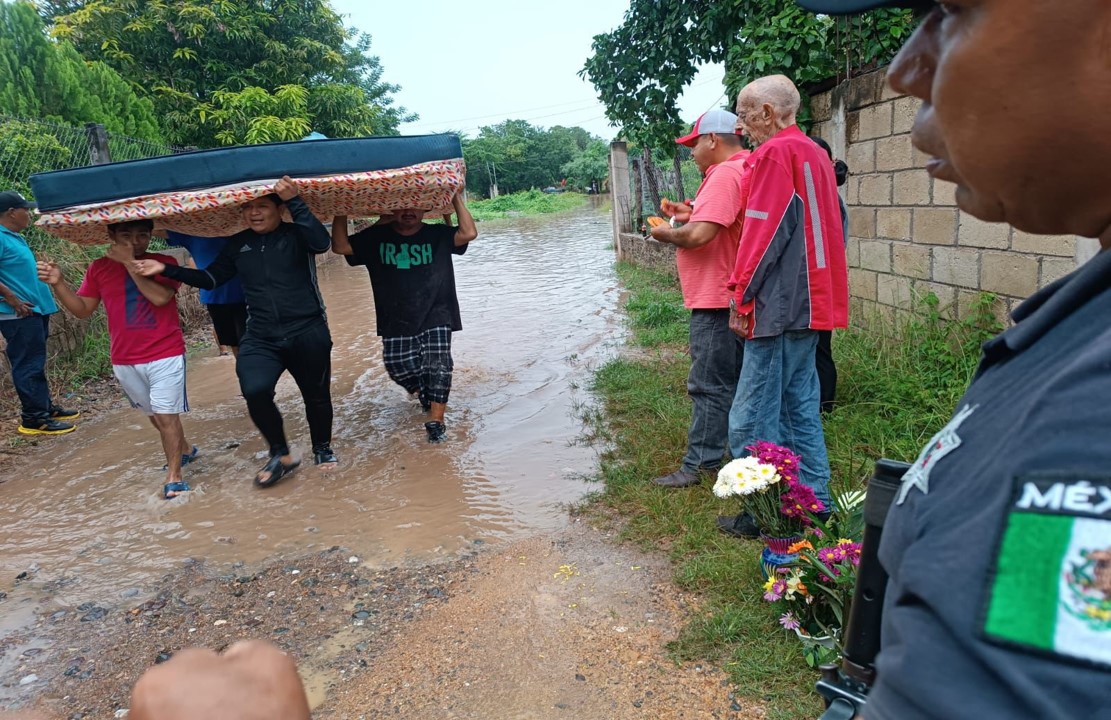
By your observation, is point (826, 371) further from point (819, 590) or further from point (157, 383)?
point (157, 383)

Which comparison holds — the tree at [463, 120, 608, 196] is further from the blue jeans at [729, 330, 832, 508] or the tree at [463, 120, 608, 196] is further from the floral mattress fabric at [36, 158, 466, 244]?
the blue jeans at [729, 330, 832, 508]

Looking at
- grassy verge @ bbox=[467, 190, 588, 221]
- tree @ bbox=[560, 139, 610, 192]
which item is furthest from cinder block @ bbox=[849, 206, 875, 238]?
tree @ bbox=[560, 139, 610, 192]

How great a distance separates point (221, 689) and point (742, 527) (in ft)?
9.20

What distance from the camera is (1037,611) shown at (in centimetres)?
51

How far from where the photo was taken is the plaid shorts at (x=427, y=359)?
5289mm

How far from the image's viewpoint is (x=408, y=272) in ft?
16.9

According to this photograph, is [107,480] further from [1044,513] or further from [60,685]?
[1044,513]

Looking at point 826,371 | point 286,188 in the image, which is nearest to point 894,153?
point 826,371

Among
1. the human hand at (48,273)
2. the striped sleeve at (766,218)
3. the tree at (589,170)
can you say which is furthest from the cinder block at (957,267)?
the tree at (589,170)

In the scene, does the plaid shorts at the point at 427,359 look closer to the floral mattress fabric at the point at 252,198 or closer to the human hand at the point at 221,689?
the floral mattress fabric at the point at 252,198

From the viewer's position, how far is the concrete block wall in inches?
167

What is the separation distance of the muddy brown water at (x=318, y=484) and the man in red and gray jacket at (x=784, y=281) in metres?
1.25

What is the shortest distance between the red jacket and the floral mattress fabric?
2.09 meters

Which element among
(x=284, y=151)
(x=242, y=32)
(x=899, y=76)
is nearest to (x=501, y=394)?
(x=284, y=151)
